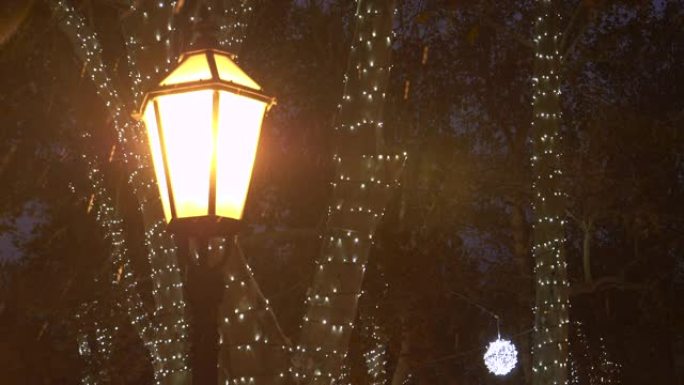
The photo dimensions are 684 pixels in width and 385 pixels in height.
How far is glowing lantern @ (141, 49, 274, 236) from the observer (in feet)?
11.8

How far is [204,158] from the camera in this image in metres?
3.59

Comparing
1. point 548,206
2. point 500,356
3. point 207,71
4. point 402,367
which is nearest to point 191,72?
point 207,71

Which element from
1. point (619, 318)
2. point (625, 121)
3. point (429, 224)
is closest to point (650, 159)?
point (625, 121)

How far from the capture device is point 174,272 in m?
6.94

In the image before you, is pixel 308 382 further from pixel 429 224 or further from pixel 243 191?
pixel 429 224

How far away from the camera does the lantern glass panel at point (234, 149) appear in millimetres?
3637

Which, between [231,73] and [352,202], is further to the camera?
[352,202]

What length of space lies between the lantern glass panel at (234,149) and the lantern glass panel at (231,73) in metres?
0.08

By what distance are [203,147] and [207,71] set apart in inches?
13.0

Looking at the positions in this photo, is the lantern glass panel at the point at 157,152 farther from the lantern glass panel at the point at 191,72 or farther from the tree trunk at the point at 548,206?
the tree trunk at the point at 548,206

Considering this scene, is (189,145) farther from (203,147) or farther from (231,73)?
(231,73)

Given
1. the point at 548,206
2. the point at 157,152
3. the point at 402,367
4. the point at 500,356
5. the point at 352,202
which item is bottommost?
the point at 157,152

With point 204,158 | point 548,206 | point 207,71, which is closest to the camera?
point 204,158

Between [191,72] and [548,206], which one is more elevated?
[548,206]
